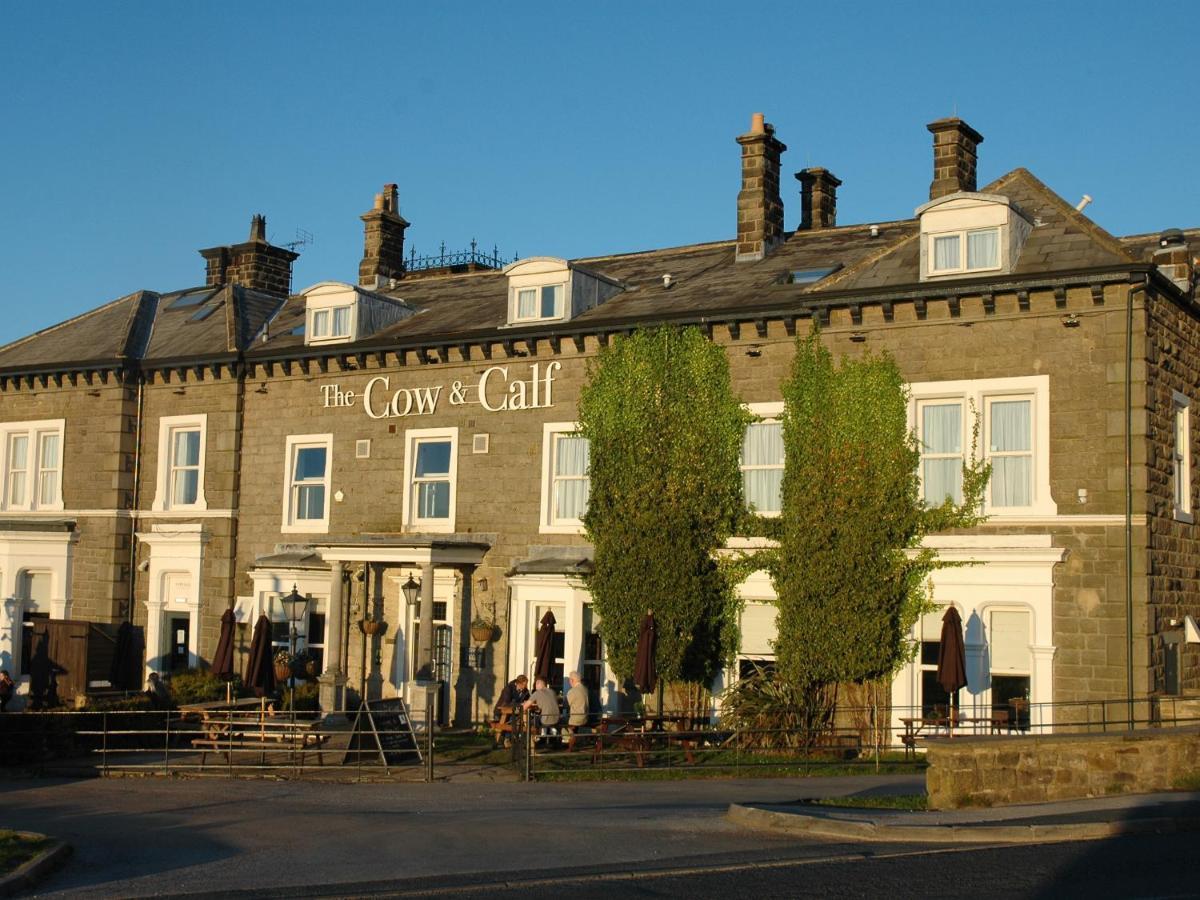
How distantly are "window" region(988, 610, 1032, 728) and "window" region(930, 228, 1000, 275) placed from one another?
5.64m

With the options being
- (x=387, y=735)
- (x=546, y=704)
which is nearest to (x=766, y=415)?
(x=546, y=704)

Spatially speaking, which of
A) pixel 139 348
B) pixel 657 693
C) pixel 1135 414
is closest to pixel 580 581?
pixel 657 693

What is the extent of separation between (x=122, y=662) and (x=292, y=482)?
18.3ft

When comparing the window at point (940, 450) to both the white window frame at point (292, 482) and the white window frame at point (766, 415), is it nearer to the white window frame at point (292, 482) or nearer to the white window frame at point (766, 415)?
the white window frame at point (766, 415)

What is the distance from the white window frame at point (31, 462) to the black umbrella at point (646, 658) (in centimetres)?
1687

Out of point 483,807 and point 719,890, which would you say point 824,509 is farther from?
point 719,890

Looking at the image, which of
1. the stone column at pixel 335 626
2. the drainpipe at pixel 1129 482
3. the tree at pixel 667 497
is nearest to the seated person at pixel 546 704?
the tree at pixel 667 497

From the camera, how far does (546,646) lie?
83.3 feet

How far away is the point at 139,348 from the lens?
34.4 meters

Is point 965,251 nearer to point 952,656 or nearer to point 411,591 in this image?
point 952,656

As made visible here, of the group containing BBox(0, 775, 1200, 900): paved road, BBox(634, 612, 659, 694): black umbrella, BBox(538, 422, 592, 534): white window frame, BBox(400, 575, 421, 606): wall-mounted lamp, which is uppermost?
BBox(538, 422, 592, 534): white window frame

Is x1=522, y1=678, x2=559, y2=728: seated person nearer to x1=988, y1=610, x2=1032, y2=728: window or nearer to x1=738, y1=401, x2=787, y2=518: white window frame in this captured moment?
x1=738, y1=401, x2=787, y2=518: white window frame

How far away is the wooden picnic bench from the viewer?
22.5m

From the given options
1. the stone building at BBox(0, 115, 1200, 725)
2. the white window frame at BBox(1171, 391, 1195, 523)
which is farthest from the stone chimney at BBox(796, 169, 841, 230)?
the white window frame at BBox(1171, 391, 1195, 523)
